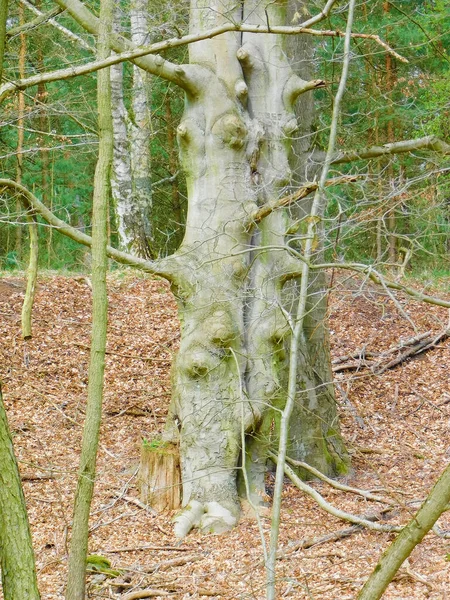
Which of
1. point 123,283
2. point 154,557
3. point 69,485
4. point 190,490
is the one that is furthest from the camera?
point 123,283

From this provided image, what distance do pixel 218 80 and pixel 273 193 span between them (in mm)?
1093

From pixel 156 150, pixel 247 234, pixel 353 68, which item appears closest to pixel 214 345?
pixel 247 234

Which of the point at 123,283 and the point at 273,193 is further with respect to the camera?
the point at 123,283

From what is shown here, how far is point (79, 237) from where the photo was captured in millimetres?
5797

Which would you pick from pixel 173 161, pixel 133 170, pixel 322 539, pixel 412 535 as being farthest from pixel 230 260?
pixel 173 161

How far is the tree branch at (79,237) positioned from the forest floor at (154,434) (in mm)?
1240

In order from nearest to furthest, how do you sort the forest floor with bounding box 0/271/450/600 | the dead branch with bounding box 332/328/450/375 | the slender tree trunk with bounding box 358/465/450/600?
the slender tree trunk with bounding box 358/465/450/600
the forest floor with bounding box 0/271/450/600
the dead branch with bounding box 332/328/450/375

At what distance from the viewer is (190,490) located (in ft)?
20.7

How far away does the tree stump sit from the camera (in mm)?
6367

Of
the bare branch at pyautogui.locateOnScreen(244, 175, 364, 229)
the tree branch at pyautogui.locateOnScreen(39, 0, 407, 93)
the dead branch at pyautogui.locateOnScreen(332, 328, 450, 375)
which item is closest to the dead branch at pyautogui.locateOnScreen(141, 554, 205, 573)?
the bare branch at pyautogui.locateOnScreen(244, 175, 364, 229)

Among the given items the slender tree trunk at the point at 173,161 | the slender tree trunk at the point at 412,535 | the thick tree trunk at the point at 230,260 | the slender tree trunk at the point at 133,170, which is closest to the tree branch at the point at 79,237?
the thick tree trunk at the point at 230,260

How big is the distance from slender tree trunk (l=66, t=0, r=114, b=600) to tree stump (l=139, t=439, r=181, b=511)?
2050 millimetres

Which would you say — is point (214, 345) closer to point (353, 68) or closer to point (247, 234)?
point (247, 234)

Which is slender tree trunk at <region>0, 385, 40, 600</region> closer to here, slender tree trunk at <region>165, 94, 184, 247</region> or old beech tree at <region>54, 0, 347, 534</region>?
old beech tree at <region>54, 0, 347, 534</region>
